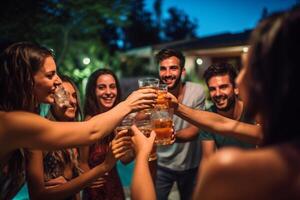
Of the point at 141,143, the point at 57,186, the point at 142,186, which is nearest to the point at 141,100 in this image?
the point at 141,143

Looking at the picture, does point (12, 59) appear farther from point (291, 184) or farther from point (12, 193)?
point (291, 184)

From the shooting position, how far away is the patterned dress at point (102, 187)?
326 centimetres

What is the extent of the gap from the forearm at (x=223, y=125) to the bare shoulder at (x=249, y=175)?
1429 millimetres

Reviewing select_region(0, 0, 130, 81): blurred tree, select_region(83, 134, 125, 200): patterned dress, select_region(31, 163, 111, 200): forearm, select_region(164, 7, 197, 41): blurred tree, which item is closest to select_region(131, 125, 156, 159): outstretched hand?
select_region(31, 163, 111, 200): forearm

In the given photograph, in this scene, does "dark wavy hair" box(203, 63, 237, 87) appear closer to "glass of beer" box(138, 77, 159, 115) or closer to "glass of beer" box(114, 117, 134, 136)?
"glass of beer" box(138, 77, 159, 115)

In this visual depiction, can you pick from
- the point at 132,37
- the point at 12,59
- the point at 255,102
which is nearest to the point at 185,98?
the point at 12,59

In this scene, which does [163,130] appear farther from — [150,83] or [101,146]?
[101,146]

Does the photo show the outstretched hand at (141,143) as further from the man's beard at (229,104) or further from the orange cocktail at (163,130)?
the man's beard at (229,104)

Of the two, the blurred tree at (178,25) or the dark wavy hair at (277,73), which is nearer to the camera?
the dark wavy hair at (277,73)

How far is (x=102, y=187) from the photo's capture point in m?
3.28

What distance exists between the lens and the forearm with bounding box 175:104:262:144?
265 centimetres

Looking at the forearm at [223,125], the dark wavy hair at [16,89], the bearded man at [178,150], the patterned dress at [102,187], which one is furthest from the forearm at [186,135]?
the dark wavy hair at [16,89]

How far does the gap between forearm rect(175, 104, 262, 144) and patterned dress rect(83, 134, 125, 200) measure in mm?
968

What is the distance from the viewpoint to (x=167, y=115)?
8.59 feet
